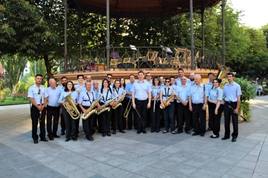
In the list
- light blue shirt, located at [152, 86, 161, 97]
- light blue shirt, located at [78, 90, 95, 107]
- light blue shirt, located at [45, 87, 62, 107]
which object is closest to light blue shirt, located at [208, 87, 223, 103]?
light blue shirt, located at [152, 86, 161, 97]

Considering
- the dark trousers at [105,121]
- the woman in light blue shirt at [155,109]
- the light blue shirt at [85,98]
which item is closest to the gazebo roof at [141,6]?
the woman in light blue shirt at [155,109]

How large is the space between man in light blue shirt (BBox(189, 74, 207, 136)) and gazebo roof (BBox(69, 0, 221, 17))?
24.7 ft

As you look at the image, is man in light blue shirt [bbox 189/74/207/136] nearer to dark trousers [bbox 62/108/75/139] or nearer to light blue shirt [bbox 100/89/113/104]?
light blue shirt [bbox 100/89/113/104]

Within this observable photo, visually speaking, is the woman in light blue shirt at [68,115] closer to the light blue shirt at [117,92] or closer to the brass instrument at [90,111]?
the brass instrument at [90,111]

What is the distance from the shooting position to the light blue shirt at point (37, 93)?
320 inches

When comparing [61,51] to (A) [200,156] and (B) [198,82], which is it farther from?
(A) [200,156]

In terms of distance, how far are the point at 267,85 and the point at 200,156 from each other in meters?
36.3

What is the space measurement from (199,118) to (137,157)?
305cm

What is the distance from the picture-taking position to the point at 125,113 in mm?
9859

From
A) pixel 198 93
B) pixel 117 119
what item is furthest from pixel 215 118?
pixel 117 119

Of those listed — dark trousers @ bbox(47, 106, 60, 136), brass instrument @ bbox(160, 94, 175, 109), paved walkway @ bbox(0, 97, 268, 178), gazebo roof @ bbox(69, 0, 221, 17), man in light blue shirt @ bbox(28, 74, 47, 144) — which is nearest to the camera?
paved walkway @ bbox(0, 97, 268, 178)

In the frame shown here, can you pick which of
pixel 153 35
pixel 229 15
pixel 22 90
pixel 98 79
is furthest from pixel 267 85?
pixel 98 79

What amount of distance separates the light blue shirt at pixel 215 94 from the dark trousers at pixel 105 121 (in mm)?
2915

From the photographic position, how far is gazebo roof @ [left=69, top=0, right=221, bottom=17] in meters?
15.6
